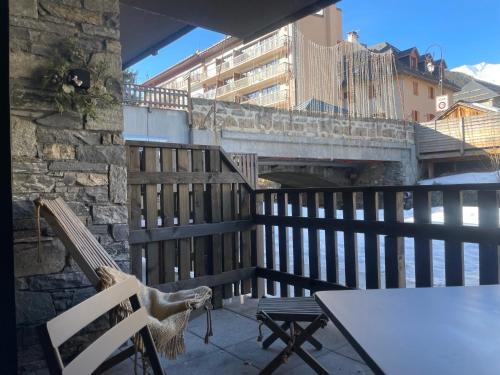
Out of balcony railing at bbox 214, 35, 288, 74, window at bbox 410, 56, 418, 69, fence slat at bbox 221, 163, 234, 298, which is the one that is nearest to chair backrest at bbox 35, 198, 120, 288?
fence slat at bbox 221, 163, 234, 298

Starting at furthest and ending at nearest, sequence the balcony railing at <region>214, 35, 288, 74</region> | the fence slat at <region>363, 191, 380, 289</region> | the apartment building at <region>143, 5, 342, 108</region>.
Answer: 1. the balcony railing at <region>214, 35, 288, 74</region>
2. the apartment building at <region>143, 5, 342, 108</region>
3. the fence slat at <region>363, 191, 380, 289</region>

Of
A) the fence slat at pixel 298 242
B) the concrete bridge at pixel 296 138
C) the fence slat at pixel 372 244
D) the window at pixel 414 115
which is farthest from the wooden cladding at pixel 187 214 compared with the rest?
the window at pixel 414 115

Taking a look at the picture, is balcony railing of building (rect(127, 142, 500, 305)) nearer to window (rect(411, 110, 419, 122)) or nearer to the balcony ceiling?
the balcony ceiling

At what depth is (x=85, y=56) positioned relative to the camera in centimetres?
238

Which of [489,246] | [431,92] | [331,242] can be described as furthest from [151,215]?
[431,92]

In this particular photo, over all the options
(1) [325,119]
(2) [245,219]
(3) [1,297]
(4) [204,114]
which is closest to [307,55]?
(1) [325,119]

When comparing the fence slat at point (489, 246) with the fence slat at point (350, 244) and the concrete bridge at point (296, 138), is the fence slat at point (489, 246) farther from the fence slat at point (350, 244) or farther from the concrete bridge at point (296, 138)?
the concrete bridge at point (296, 138)

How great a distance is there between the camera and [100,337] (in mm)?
1221

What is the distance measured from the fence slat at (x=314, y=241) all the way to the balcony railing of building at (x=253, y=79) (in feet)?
57.0

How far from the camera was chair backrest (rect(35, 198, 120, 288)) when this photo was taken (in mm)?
1844

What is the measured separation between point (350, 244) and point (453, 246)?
0.75 m

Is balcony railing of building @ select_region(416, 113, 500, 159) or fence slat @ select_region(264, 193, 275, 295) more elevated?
balcony railing of building @ select_region(416, 113, 500, 159)

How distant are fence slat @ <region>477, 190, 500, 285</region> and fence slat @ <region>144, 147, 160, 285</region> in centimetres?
215

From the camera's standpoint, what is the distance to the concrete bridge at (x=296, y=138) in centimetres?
937
